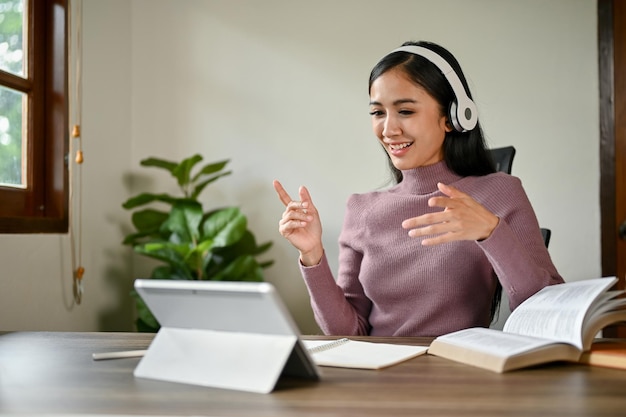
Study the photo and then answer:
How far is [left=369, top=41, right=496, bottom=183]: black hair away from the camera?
183cm

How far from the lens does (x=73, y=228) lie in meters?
3.06

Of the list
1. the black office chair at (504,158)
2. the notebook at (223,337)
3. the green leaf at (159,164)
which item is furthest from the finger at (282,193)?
the green leaf at (159,164)

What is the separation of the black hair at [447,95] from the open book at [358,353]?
719mm

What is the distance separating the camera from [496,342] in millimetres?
1126

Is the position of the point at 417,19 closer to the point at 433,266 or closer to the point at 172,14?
the point at 172,14

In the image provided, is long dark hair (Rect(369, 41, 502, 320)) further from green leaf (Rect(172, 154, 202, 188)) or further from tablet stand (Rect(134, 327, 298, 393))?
green leaf (Rect(172, 154, 202, 188))

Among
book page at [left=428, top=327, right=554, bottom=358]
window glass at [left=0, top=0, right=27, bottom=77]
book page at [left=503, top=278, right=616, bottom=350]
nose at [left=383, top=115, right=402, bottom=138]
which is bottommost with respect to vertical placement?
book page at [left=428, top=327, right=554, bottom=358]

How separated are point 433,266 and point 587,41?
2.02 meters

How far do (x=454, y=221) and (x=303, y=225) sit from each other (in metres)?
0.39

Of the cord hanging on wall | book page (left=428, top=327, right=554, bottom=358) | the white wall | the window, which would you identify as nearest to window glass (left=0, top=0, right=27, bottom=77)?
the window

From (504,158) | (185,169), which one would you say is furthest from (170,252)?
(504,158)

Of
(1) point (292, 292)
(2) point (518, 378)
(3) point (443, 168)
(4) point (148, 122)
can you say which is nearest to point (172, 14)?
(4) point (148, 122)

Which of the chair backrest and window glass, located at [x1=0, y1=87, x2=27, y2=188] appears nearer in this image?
the chair backrest

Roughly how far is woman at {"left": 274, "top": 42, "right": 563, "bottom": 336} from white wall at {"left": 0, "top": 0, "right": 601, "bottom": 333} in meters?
1.57
